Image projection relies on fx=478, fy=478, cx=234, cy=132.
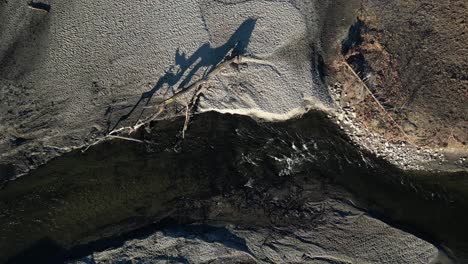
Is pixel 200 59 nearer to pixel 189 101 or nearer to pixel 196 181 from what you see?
pixel 189 101

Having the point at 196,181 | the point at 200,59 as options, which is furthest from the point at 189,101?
the point at 196,181

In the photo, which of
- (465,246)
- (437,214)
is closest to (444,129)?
(437,214)

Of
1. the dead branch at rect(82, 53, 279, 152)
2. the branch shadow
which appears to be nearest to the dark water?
the dead branch at rect(82, 53, 279, 152)

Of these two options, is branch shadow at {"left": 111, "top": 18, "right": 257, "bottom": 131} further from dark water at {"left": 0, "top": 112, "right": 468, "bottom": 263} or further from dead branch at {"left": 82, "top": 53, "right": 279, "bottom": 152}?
dark water at {"left": 0, "top": 112, "right": 468, "bottom": 263}

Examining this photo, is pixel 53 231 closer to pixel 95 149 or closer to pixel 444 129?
pixel 95 149

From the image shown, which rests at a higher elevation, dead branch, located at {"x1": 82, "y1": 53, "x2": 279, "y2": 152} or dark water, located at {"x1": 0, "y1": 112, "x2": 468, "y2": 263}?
dead branch, located at {"x1": 82, "y1": 53, "x2": 279, "y2": 152}
